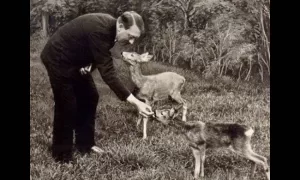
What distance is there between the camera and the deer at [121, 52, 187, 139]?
5449 millimetres

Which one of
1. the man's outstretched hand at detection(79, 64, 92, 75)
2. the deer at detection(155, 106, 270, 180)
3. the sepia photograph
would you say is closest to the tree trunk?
the sepia photograph

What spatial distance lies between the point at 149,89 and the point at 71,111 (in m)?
0.87

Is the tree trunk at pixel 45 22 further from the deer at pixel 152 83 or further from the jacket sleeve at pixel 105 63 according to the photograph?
the deer at pixel 152 83

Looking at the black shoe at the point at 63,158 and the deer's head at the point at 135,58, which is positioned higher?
the deer's head at the point at 135,58

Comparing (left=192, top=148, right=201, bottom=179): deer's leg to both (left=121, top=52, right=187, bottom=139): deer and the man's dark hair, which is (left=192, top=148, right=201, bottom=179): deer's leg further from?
the man's dark hair

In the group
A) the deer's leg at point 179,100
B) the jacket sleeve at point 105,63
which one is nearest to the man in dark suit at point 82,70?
the jacket sleeve at point 105,63

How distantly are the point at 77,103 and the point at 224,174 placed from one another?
172 cm

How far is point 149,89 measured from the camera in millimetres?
5488

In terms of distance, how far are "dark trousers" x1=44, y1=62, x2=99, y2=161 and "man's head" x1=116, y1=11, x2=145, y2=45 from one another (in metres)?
0.60

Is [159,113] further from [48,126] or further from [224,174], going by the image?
[48,126]

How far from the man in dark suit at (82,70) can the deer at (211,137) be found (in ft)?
0.87

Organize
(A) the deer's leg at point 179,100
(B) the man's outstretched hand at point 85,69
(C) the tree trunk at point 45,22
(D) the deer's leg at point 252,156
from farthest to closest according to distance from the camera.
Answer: (C) the tree trunk at point 45,22 < (A) the deer's leg at point 179,100 < (B) the man's outstretched hand at point 85,69 < (D) the deer's leg at point 252,156

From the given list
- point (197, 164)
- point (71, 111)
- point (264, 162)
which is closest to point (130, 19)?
point (71, 111)

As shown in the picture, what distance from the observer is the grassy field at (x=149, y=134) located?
5.19m
